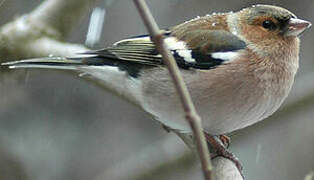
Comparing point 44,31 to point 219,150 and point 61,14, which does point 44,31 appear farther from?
point 219,150

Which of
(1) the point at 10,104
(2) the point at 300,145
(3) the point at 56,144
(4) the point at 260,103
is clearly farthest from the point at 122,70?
(2) the point at 300,145

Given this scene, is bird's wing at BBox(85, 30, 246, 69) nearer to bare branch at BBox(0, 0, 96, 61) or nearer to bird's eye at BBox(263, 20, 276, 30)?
bird's eye at BBox(263, 20, 276, 30)

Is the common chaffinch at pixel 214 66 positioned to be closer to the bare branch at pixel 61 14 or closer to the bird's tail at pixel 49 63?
the bird's tail at pixel 49 63

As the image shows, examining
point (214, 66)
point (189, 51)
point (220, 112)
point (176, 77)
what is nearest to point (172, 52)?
point (189, 51)

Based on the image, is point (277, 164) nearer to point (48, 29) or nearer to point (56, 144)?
point (56, 144)

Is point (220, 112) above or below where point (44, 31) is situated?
below

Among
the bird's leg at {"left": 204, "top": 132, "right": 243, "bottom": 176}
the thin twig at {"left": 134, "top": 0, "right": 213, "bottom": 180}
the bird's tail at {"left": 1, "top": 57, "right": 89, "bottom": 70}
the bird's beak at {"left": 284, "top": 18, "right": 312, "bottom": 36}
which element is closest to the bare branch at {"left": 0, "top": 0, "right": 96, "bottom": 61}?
the bird's tail at {"left": 1, "top": 57, "right": 89, "bottom": 70}

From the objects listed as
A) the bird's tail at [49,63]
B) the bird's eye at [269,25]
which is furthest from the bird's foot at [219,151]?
the bird's tail at [49,63]
